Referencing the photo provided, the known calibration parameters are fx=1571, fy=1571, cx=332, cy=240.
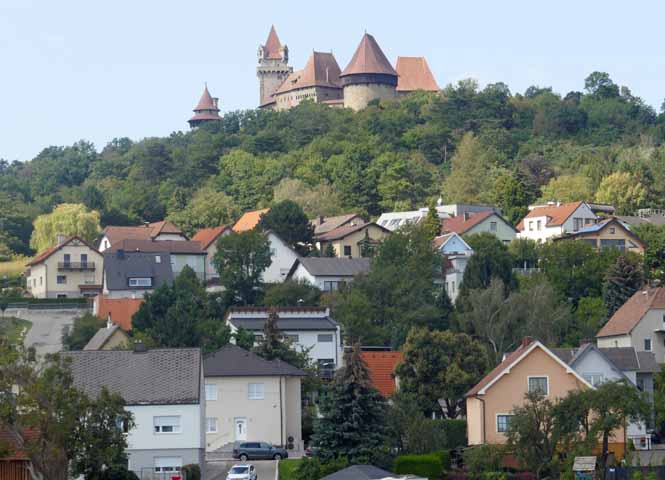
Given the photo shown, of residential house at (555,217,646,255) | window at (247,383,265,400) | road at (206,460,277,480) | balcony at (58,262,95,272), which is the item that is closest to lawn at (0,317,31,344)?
balcony at (58,262,95,272)

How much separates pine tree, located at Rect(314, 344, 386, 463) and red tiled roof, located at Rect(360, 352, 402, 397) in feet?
40.7

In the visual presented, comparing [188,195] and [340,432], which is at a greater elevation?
[188,195]

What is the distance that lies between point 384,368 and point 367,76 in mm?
110411

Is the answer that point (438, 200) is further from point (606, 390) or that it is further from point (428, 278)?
point (606, 390)

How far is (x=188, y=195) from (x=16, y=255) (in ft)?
71.3

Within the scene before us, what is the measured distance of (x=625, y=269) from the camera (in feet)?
281

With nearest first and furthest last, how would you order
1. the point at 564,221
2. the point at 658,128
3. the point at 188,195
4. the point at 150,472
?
the point at 150,472, the point at 564,221, the point at 188,195, the point at 658,128

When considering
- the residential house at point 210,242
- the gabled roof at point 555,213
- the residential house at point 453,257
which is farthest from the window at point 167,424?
the gabled roof at point 555,213

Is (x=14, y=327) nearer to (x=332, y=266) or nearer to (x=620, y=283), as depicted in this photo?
(x=332, y=266)

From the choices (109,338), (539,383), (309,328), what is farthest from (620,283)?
(539,383)

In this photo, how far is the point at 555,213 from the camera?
109750 mm

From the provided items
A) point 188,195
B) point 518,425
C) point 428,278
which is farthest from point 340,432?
point 188,195

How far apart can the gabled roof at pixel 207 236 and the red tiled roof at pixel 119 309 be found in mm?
21393

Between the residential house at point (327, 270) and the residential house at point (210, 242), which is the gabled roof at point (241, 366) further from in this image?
the residential house at point (210, 242)
